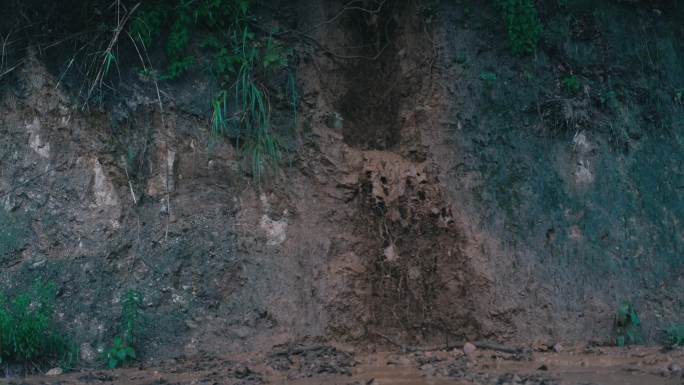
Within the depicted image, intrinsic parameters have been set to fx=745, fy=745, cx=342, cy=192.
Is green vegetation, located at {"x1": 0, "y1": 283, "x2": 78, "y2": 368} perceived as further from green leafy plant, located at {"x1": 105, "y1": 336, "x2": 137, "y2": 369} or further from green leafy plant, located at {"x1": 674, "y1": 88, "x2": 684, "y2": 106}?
A: green leafy plant, located at {"x1": 674, "y1": 88, "x2": 684, "y2": 106}

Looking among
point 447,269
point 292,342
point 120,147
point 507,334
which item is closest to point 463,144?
point 447,269

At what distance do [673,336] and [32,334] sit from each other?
12.9 ft

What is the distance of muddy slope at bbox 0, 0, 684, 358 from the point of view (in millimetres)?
4828

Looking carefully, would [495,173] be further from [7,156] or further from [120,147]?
[7,156]

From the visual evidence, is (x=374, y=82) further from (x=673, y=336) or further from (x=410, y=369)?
(x=673, y=336)

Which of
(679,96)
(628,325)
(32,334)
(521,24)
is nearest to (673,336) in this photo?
(628,325)

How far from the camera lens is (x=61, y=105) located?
16.8ft

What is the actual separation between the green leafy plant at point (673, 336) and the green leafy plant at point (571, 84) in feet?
5.76

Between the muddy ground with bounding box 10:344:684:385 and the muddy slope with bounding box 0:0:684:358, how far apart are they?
0.71ft

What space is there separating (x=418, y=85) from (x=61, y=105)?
2514 millimetres

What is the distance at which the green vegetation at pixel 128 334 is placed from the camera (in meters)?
4.51

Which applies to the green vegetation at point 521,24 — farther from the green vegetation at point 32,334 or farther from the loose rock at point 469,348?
the green vegetation at point 32,334

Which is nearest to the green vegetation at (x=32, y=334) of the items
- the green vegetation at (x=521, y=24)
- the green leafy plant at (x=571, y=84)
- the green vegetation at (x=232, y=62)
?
the green vegetation at (x=232, y=62)

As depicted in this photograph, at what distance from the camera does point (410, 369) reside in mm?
4285
